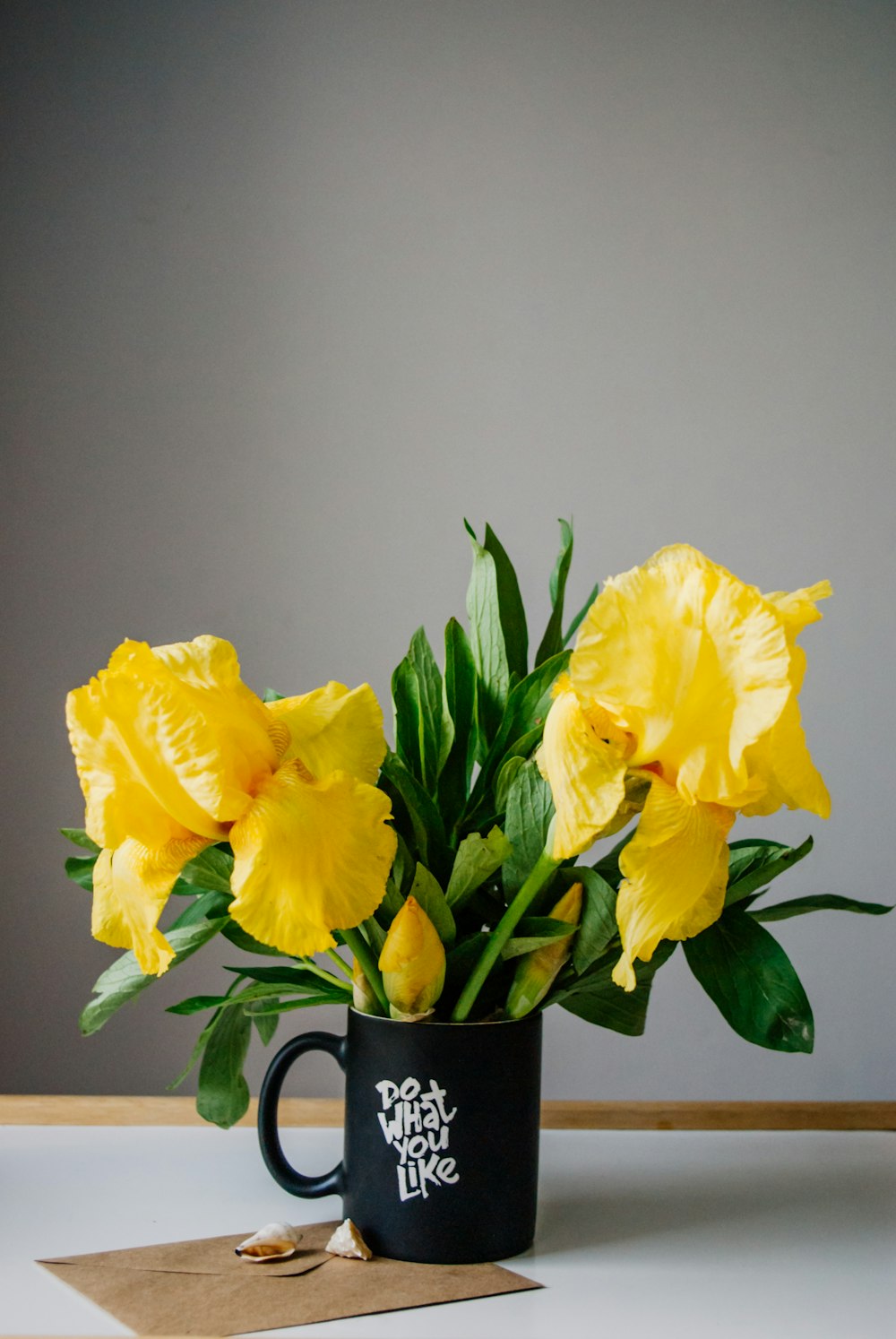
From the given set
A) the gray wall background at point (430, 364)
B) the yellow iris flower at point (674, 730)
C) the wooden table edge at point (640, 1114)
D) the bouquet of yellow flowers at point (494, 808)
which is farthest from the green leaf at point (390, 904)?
the gray wall background at point (430, 364)

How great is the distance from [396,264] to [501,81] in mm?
301

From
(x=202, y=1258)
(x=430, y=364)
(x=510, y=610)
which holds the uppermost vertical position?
(x=430, y=364)

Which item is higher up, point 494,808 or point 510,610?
point 510,610

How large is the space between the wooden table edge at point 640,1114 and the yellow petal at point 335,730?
373 mm

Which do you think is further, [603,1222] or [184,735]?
[603,1222]

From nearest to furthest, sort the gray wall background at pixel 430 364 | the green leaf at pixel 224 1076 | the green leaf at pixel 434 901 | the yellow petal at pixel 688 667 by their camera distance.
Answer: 1. the yellow petal at pixel 688 667
2. the green leaf at pixel 434 901
3. the green leaf at pixel 224 1076
4. the gray wall background at pixel 430 364

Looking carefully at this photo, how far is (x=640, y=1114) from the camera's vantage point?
83 cm

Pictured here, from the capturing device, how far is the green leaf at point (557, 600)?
0.63m

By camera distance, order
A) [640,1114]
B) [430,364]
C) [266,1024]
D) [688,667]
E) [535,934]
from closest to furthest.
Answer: [688,667] → [535,934] → [266,1024] → [640,1114] → [430,364]

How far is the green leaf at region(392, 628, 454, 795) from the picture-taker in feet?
2.06

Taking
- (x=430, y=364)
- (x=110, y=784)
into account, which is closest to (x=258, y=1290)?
(x=110, y=784)

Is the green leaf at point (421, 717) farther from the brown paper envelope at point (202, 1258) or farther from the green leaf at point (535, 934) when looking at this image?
the brown paper envelope at point (202, 1258)

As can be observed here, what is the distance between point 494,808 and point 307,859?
0.51 ft

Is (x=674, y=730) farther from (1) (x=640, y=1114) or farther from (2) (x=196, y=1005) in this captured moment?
(1) (x=640, y=1114)
